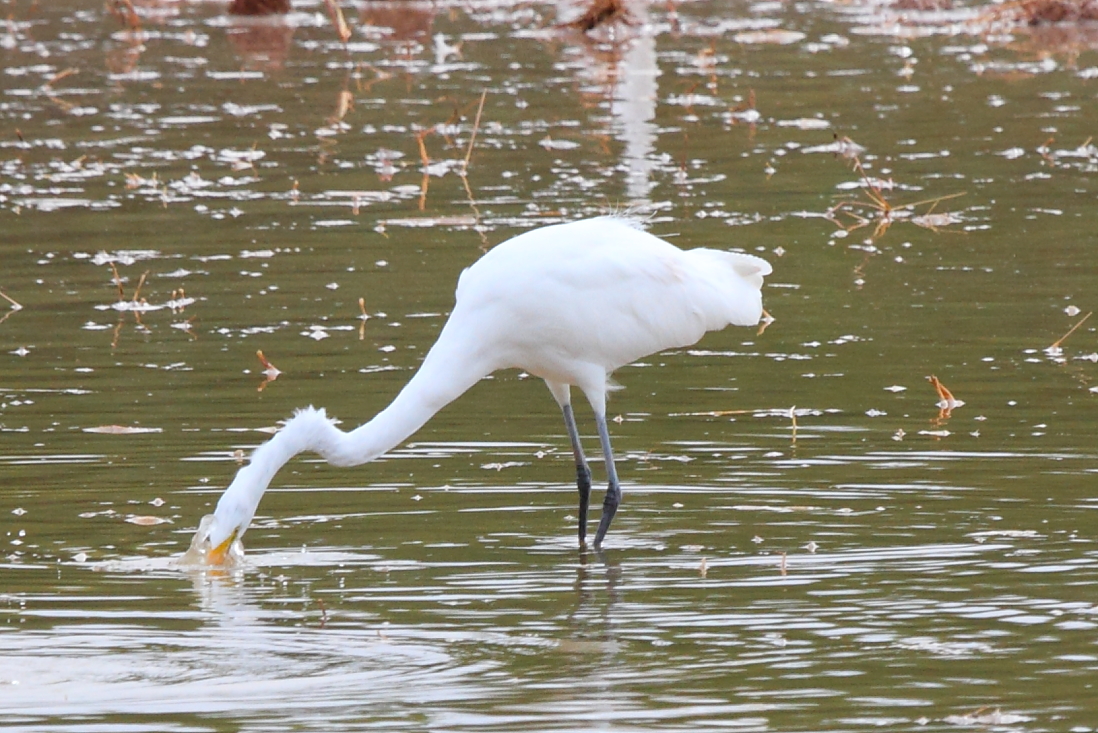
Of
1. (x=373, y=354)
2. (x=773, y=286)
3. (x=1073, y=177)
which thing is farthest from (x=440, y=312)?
(x=1073, y=177)

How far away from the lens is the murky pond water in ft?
21.6

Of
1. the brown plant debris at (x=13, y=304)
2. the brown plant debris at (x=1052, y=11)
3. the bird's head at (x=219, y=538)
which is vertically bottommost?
the brown plant debris at (x=1052, y=11)

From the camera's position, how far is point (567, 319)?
8.78m

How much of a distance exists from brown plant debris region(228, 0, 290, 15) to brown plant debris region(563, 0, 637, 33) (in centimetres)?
519

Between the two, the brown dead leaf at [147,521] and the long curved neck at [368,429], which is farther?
the brown dead leaf at [147,521]

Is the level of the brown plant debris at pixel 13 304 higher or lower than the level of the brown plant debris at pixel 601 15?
higher

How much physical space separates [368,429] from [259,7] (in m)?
25.0

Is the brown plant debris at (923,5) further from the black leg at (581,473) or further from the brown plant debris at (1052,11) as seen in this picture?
the black leg at (581,473)

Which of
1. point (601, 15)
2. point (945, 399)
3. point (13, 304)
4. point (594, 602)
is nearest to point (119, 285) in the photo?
point (13, 304)

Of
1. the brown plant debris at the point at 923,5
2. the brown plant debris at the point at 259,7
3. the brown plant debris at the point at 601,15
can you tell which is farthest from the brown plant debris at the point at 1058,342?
the brown plant debris at the point at 259,7

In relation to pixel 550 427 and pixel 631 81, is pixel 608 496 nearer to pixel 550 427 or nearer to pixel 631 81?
pixel 550 427

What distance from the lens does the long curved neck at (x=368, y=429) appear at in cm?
749

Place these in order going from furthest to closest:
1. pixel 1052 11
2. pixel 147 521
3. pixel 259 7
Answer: pixel 259 7, pixel 1052 11, pixel 147 521

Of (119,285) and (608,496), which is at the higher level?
(608,496)
